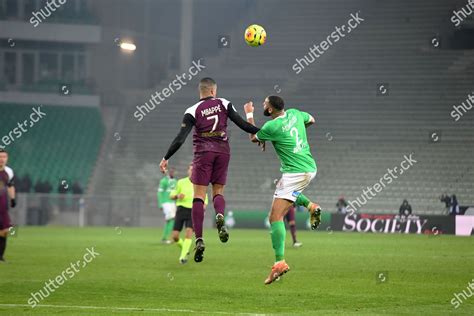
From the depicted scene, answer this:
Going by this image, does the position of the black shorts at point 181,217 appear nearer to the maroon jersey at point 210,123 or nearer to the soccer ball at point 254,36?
the soccer ball at point 254,36

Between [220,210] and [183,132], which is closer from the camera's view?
[220,210]

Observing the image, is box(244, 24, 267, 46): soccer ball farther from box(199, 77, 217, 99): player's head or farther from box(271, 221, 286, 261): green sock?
box(271, 221, 286, 261): green sock

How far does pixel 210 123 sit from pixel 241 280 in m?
4.37

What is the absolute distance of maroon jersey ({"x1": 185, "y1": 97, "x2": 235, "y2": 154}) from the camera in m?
15.0

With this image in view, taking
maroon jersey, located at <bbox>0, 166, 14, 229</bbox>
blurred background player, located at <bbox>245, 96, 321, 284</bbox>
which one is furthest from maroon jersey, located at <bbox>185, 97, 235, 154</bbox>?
maroon jersey, located at <bbox>0, 166, 14, 229</bbox>

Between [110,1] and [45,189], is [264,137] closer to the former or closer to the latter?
[45,189]

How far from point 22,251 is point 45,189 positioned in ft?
78.1

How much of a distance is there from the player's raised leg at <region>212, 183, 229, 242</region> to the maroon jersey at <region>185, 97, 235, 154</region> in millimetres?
699

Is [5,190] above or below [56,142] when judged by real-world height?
below

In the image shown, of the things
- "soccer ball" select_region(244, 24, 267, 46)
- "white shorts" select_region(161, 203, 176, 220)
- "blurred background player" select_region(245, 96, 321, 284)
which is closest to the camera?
"blurred background player" select_region(245, 96, 321, 284)

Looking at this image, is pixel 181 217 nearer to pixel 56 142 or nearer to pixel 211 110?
pixel 211 110

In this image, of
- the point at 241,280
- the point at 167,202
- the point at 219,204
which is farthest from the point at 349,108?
the point at 219,204

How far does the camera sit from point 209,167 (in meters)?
15.1

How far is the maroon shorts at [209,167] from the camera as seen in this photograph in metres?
15.1
